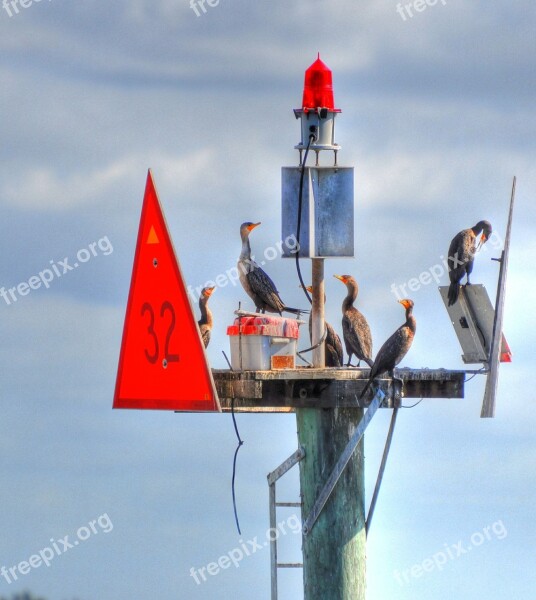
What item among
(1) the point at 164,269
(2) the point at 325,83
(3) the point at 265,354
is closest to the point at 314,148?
(2) the point at 325,83

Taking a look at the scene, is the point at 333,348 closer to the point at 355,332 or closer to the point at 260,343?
the point at 355,332

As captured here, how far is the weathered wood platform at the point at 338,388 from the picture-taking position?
2052 cm

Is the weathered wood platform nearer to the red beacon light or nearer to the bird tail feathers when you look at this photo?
the bird tail feathers

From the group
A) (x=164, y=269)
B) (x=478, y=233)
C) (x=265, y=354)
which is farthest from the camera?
(x=478, y=233)

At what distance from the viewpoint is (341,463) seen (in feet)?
67.9

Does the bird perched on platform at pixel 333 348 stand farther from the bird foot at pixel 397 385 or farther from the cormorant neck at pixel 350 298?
the bird foot at pixel 397 385

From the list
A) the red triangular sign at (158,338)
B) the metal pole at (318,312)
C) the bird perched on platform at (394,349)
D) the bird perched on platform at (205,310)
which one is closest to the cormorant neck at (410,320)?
the bird perched on platform at (394,349)

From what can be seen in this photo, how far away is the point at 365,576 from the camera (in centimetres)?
2130

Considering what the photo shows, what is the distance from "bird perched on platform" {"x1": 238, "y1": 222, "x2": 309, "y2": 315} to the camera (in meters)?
23.2

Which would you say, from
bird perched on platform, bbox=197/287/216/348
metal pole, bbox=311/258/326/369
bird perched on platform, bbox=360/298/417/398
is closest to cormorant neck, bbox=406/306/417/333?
bird perched on platform, bbox=360/298/417/398

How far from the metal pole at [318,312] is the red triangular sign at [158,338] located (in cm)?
311

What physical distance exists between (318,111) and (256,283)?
124 inches

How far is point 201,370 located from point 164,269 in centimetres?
112

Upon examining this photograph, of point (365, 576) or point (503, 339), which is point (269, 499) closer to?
point (365, 576)
